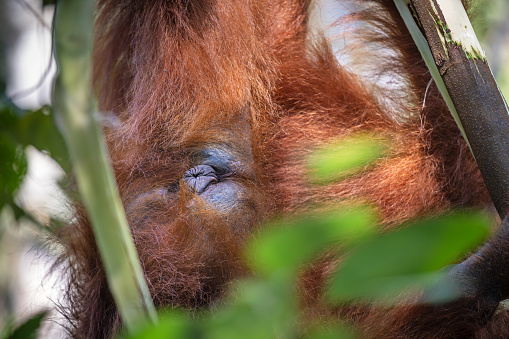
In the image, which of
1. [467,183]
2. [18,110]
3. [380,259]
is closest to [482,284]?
[467,183]

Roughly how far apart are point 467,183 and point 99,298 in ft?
2.67

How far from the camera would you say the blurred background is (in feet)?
3.07

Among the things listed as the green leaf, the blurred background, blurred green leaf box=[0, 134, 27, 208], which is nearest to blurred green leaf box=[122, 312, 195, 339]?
the blurred background

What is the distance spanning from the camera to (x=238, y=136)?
1.19 metres

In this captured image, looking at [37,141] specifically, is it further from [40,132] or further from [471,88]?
[471,88]

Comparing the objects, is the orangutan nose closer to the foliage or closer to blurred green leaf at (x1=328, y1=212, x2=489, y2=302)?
the foliage

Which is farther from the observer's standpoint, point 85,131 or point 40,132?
point 40,132

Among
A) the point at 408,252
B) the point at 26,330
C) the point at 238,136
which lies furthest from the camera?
the point at 238,136

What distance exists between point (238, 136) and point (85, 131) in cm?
81

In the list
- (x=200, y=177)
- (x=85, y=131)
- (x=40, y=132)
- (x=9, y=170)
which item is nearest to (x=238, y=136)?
(x=200, y=177)

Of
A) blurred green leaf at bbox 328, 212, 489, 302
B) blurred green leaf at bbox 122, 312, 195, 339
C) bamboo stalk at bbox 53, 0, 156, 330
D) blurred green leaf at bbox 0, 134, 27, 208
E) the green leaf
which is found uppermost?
the green leaf

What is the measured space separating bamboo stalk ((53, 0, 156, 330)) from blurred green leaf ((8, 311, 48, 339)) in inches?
15.3

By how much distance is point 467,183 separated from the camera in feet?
3.99

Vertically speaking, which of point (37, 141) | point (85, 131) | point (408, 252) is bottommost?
point (408, 252)
